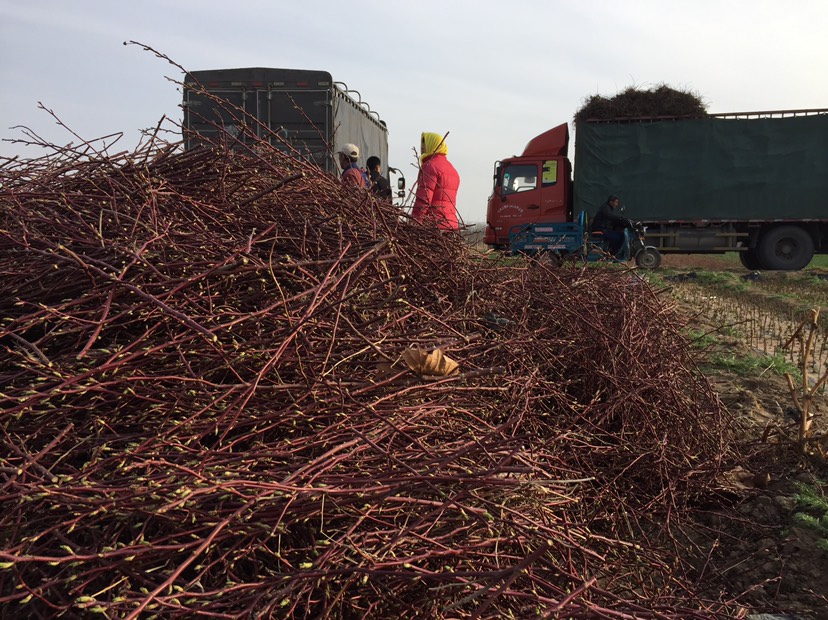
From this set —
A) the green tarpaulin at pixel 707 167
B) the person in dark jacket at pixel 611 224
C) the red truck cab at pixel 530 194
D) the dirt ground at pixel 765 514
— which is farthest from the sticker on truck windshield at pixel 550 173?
the dirt ground at pixel 765 514

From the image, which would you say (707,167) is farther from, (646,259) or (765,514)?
(765,514)

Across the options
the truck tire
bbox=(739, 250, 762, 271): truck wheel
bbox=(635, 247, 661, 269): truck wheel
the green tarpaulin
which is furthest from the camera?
bbox=(739, 250, 762, 271): truck wheel

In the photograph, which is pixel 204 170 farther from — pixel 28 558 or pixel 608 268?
pixel 608 268

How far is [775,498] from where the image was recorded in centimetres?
281

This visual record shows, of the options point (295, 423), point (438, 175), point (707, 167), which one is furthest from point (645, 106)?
point (295, 423)

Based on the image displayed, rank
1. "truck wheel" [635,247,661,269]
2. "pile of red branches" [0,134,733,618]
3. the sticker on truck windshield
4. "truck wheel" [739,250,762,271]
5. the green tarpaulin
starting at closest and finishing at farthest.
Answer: "pile of red branches" [0,134,733,618] < "truck wheel" [635,247,661,269] < the green tarpaulin < the sticker on truck windshield < "truck wheel" [739,250,762,271]

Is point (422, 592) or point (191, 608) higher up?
point (191, 608)

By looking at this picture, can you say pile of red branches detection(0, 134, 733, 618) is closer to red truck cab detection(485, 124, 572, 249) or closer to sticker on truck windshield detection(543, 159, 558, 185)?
red truck cab detection(485, 124, 572, 249)

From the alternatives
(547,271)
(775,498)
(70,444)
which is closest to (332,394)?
(70,444)

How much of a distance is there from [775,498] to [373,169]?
13.7ft

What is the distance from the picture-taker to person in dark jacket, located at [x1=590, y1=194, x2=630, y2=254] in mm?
13484

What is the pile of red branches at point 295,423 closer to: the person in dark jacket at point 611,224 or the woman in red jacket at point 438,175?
the woman in red jacket at point 438,175

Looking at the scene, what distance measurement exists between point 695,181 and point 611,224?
3051 mm

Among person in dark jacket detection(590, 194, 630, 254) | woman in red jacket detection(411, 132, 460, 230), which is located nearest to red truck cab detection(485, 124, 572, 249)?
person in dark jacket detection(590, 194, 630, 254)
